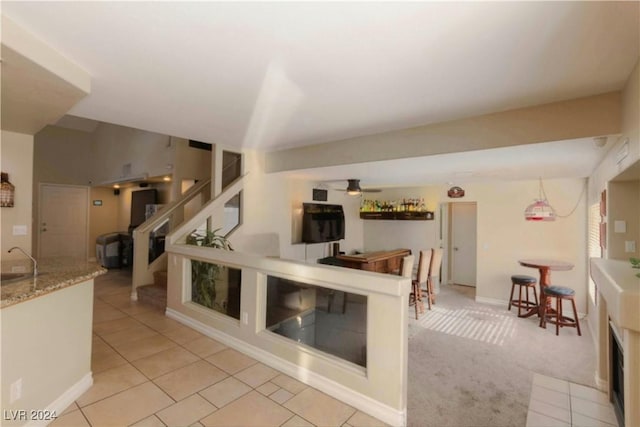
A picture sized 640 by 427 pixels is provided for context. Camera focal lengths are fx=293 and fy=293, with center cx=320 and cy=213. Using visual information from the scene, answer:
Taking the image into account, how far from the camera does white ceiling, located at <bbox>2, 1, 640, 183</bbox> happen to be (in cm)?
148

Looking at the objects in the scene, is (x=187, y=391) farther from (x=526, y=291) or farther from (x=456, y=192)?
(x=456, y=192)

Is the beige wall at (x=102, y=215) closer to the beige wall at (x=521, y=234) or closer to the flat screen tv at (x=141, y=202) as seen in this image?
the flat screen tv at (x=141, y=202)

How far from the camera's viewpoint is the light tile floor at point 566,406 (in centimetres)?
245

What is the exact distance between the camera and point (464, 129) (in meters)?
3.06

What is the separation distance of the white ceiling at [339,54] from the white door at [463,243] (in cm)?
462

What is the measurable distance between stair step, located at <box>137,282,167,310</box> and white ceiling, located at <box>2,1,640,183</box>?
2655 mm

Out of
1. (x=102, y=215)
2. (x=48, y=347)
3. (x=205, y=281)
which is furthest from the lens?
(x=102, y=215)

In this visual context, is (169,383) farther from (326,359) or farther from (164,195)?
(164,195)

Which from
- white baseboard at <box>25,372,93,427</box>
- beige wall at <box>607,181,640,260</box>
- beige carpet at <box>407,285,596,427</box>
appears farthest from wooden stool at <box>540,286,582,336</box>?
white baseboard at <box>25,372,93,427</box>

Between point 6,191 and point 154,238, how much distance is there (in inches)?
83.8

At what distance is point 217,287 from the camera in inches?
141

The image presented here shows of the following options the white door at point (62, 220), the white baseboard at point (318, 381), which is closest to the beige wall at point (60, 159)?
the white door at point (62, 220)

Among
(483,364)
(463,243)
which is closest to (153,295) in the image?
(483,364)

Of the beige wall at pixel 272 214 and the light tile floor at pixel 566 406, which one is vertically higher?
the beige wall at pixel 272 214
